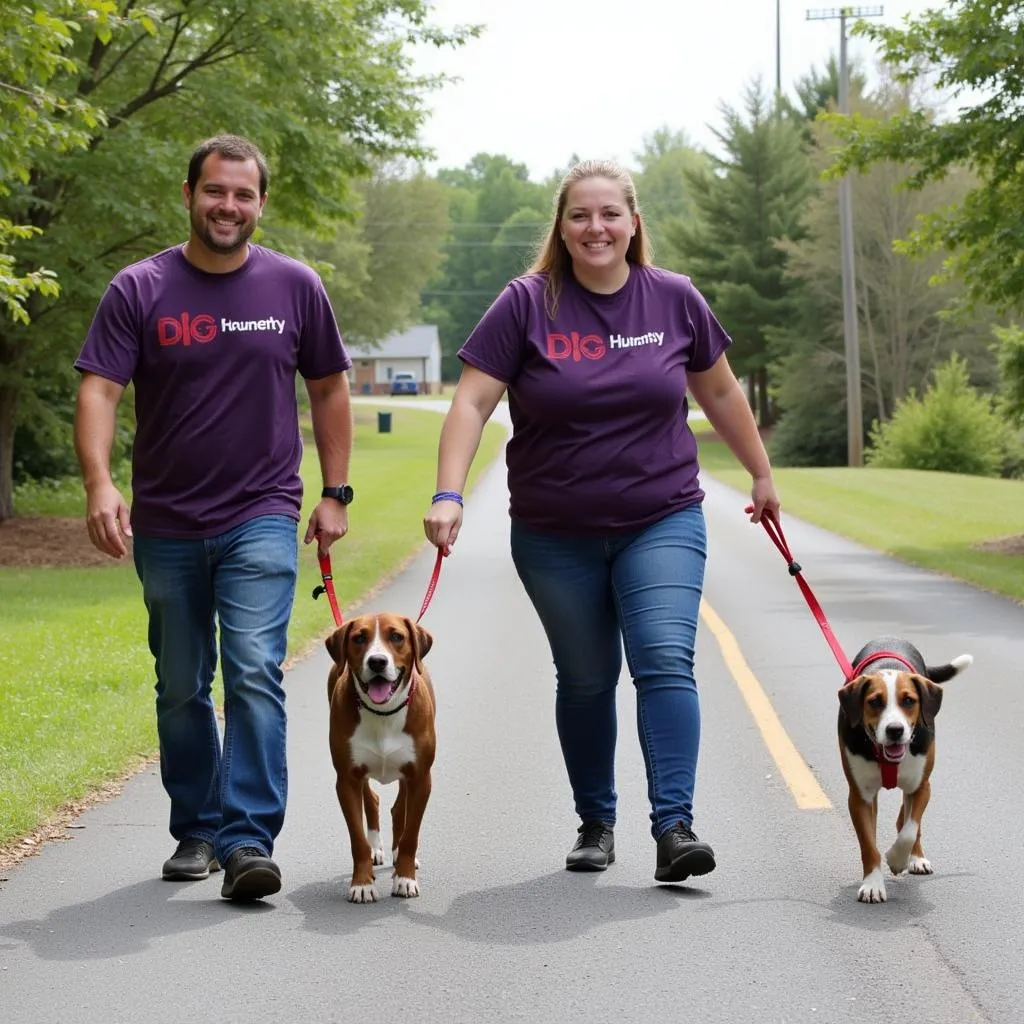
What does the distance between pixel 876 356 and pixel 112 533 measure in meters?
A: 56.7

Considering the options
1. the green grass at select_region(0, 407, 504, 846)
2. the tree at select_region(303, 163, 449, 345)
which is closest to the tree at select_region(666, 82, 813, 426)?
the tree at select_region(303, 163, 449, 345)

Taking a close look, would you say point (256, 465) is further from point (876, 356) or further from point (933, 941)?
point (876, 356)

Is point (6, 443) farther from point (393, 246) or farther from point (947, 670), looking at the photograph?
point (393, 246)

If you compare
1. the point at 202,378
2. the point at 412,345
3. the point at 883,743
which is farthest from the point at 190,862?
the point at 412,345

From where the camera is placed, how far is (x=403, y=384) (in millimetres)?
125188

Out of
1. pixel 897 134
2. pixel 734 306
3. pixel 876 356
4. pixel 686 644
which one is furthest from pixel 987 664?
pixel 734 306

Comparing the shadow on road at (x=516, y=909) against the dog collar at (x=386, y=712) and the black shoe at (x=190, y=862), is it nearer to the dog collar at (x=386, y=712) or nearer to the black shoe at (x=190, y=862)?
the black shoe at (x=190, y=862)

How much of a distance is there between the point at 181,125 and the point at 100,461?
56.2ft

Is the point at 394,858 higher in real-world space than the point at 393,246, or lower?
lower

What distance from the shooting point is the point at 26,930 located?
5688mm

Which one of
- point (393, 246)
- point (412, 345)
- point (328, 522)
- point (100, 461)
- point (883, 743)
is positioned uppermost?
point (393, 246)

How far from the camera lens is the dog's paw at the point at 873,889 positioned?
19.5 ft

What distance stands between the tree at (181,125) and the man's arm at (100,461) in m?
14.1

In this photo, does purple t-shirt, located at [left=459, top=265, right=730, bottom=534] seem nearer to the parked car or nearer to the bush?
the bush
